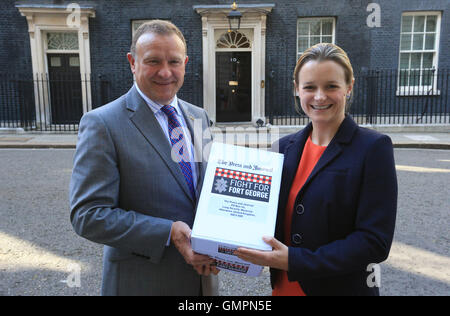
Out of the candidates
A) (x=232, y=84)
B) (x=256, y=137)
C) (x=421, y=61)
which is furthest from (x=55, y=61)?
(x=421, y=61)

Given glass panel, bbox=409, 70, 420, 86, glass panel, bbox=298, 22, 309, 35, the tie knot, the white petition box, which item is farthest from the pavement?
the white petition box

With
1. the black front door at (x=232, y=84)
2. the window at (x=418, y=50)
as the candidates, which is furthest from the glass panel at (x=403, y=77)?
the black front door at (x=232, y=84)

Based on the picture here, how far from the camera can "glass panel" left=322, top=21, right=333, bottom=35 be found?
45.3ft

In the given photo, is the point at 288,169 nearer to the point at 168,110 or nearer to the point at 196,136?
the point at 196,136

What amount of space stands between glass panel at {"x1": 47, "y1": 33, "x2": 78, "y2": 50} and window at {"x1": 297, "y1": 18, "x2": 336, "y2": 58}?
819 cm

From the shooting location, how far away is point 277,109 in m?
14.0

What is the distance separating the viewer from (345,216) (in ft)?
5.12

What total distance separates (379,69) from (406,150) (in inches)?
190

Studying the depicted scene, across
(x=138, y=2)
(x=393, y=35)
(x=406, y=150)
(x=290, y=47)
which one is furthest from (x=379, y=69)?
(x=138, y=2)

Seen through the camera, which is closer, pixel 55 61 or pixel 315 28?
pixel 315 28

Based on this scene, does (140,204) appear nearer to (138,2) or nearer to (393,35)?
(138,2)

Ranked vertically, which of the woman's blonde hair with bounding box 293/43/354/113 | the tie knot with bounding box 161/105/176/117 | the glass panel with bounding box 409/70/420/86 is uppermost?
the glass panel with bounding box 409/70/420/86

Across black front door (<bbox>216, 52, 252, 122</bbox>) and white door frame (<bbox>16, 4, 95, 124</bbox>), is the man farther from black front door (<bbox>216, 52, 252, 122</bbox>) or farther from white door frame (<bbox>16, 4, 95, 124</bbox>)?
white door frame (<bbox>16, 4, 95, 124</bbox>)

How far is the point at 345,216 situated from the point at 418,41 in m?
14.8
